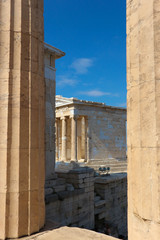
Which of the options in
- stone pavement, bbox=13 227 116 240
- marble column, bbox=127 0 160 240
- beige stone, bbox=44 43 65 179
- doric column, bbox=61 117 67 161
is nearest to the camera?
marble column, bbox=127 0 160 240

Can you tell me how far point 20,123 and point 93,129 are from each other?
1727 cm

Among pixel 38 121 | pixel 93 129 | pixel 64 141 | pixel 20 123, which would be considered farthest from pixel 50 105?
pixel 64 141

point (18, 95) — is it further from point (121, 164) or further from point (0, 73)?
point (121, 164)

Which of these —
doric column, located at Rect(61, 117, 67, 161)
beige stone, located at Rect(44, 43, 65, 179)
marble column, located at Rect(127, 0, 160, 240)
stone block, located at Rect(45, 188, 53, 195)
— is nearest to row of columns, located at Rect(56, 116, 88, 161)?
doric column, located at Rect(61, 117, 67, 161)

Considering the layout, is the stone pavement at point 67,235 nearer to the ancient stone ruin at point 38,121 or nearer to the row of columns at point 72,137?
the ancient stone ruin at point 38,121

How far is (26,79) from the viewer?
5145 millimetres

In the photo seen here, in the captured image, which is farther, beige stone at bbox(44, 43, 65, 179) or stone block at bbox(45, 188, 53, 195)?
beige stone at bbox(44, 43, 65, 179)

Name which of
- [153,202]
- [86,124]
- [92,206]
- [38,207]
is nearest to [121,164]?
[86,124]

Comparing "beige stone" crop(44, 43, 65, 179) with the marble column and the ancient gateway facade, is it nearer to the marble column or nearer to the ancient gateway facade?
the marble column

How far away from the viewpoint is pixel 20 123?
5.00 m

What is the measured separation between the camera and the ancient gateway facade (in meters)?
21.5

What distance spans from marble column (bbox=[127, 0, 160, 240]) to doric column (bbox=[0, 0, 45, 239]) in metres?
2.48

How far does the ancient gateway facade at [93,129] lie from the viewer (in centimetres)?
2150

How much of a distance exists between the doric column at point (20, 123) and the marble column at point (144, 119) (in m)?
2.48
